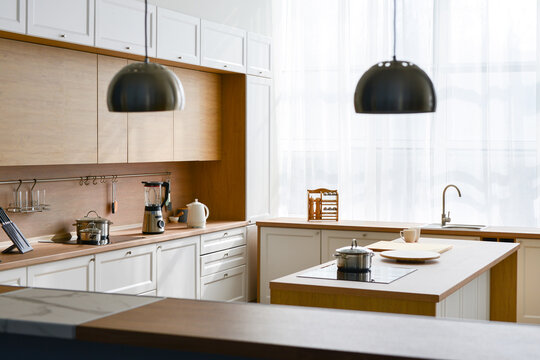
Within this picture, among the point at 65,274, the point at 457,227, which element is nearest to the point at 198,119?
the point at 65,274

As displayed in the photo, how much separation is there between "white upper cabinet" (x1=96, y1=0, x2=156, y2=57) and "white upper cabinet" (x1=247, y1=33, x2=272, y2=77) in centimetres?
130

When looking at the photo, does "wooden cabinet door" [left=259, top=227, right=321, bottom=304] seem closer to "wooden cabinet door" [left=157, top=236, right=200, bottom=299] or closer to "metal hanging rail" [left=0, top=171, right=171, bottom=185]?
"wooden cabinet door" [left=157, top=236, right=200, bottom=299]

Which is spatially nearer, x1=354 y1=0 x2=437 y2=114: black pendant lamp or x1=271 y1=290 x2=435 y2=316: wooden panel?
x1=354 y1=0 x2=437 y2=114: black pendant lamp

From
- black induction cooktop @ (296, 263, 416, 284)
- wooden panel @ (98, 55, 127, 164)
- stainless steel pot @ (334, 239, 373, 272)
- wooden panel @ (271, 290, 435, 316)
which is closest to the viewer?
wooden panel @ (271, 290, 435, 316)

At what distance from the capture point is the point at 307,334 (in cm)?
167

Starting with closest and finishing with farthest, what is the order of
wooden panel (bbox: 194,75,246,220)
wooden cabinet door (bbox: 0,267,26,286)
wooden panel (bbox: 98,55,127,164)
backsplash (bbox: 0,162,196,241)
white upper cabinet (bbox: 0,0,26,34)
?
wooden cabinet door (bbox: 0,267,26,286) → white upper cabinet (bbox: 0,0,26,34) → backsplash (bbox: 0,162,196,241) → wooden panel (bbox: 98,55,127,164) → wooden panel (bbox: 194,75,246,220)

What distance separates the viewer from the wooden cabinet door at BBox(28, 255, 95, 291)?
3879 mm

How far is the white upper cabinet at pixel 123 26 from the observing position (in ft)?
14.5

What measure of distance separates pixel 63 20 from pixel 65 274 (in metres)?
1.53

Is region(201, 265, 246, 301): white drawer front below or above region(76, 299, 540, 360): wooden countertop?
below

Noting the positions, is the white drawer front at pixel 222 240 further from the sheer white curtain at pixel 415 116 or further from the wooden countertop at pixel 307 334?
the wooden countertop at pixel 307 334

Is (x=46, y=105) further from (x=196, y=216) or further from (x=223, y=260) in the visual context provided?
(x=223, y=260)

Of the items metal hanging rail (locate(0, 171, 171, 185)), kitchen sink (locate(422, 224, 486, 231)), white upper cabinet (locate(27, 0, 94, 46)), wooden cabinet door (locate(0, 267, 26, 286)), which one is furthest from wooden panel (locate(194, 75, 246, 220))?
wooden cabinet door (locate(0, 267, 26, 286))

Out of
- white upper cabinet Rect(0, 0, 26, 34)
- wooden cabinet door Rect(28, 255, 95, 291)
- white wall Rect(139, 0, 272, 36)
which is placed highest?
white wall Rect(139, 0, 272, 36)
